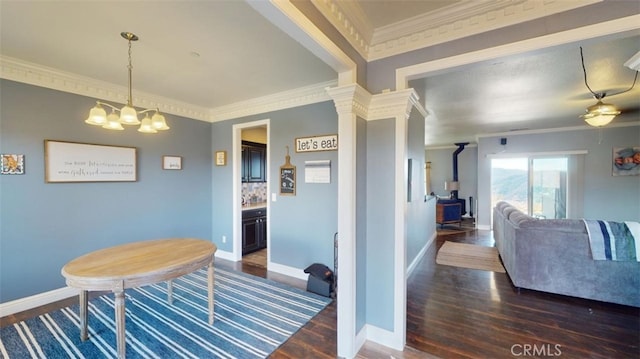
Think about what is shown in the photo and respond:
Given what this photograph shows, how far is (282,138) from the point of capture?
3.57m

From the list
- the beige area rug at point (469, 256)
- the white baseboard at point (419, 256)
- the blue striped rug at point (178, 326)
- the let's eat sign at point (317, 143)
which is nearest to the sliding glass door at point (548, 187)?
the beige area rug at point (469, 256)

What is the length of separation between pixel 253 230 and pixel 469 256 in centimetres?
385

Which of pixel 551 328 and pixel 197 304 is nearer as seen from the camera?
pixel 551 328

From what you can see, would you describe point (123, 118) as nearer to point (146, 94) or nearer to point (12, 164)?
point (12, 164)

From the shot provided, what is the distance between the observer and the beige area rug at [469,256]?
393 cm

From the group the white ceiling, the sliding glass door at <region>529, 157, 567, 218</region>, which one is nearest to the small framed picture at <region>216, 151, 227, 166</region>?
the white ceiling

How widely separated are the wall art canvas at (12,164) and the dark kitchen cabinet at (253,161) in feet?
9.03

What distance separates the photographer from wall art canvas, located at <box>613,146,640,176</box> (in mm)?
5125

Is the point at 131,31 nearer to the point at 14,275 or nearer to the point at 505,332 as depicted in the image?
the point at 14,275

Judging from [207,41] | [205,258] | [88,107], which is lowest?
[205,258]

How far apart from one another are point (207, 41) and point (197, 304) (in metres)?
2.60

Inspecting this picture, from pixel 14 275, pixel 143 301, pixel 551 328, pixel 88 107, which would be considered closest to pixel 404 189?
pixel 551 328

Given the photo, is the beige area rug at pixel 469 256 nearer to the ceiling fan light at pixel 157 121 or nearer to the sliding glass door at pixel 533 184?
the sliding glass door at pixel 533 184

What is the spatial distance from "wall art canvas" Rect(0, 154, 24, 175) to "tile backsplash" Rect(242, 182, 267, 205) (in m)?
2.83
